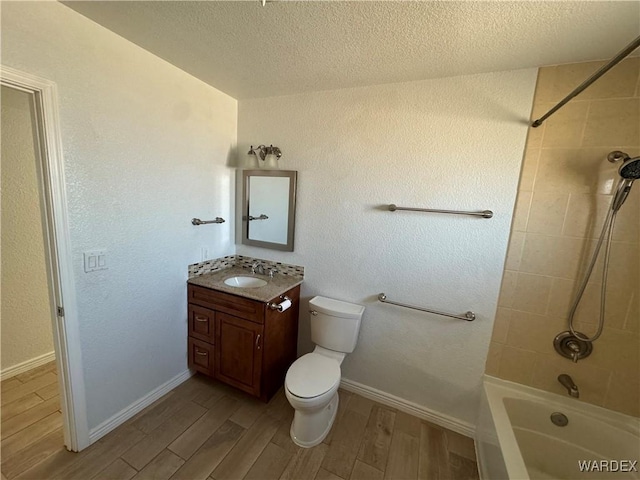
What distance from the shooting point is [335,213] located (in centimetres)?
206

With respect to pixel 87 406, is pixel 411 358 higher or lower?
higher

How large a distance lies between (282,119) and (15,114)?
73.0 inches

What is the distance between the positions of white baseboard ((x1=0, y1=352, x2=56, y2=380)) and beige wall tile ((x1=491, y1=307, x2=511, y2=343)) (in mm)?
3223

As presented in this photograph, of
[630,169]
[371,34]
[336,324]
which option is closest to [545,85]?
[630,169]

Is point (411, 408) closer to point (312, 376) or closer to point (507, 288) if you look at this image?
point (312, 376)

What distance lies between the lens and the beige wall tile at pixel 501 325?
169 centimetres

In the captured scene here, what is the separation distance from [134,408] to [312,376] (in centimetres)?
125

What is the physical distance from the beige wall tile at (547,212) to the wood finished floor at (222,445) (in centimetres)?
147

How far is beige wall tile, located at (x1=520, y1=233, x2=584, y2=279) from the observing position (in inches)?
59.2

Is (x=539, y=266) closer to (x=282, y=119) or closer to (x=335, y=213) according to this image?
(x=335, y=213)

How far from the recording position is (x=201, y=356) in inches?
83.9

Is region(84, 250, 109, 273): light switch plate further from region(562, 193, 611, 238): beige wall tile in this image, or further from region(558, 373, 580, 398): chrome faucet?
region(558, 373, 580, 398): chrome faucet

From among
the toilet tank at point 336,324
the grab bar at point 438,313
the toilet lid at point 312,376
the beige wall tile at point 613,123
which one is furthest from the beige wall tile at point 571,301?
the toilet lid at point 312,376

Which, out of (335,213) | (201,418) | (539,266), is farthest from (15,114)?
(539,266)
